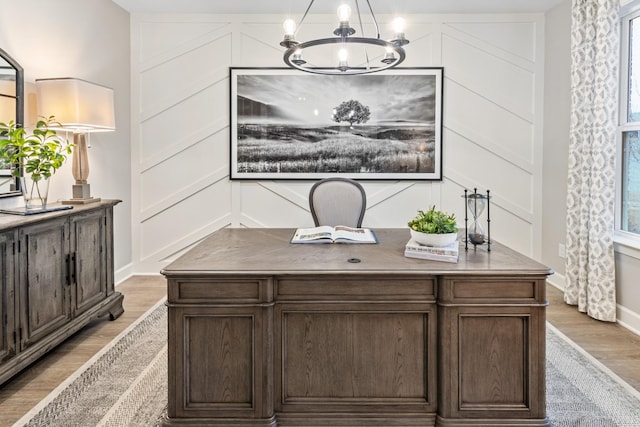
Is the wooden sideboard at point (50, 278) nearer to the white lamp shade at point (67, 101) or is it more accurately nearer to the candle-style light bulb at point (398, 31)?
the white lamp shade at point (67, 101)

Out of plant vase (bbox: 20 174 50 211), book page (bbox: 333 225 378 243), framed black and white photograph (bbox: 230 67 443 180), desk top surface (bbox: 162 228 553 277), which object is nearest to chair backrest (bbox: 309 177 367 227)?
book page (bbox: 333 225 378 243)

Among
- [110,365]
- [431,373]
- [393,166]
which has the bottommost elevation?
[110,365]

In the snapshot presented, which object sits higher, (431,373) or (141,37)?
(141,37)

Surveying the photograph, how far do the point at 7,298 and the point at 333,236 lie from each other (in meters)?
1.74

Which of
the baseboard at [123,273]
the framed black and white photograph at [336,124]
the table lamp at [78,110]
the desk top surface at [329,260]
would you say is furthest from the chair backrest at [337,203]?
the baseboard at [123,273]

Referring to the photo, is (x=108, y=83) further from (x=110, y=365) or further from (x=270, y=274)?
(x=270, y=274)

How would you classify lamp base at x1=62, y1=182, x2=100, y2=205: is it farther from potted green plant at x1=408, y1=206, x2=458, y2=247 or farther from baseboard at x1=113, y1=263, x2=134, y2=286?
potted green plant at x1=408, y1=206, x2=458, y2=247

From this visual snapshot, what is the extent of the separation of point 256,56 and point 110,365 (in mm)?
3352

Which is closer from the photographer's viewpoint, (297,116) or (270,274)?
(270,274)

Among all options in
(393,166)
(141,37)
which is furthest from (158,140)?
(393,166)

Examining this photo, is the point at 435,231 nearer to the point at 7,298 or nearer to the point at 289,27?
the point at 289,27

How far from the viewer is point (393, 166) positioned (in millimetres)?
4863

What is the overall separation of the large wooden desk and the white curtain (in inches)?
77.1

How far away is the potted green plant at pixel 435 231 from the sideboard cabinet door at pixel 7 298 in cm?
208
